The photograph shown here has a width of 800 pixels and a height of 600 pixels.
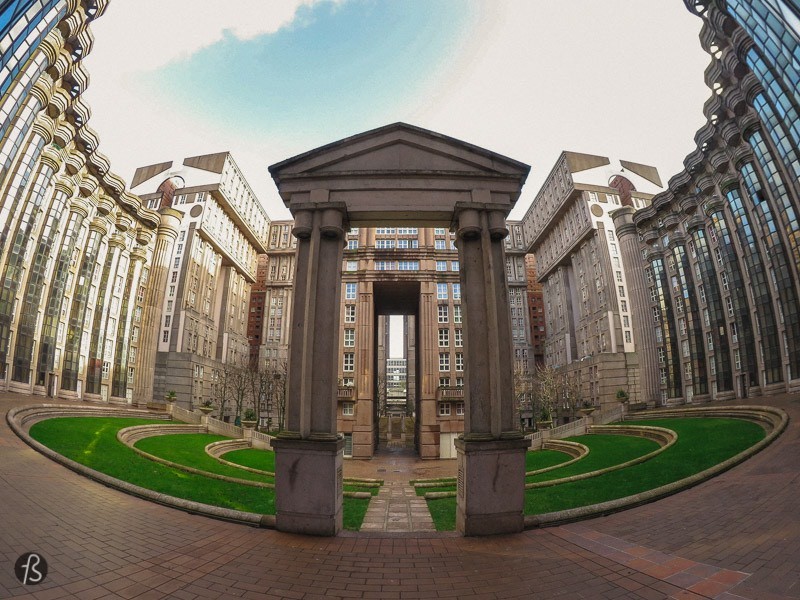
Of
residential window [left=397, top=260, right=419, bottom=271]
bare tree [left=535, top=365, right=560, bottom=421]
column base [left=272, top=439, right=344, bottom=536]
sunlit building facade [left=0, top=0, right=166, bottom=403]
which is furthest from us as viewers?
bare tree [left=535, top=365, right=560, bottom=421]

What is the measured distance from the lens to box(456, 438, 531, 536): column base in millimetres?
8516

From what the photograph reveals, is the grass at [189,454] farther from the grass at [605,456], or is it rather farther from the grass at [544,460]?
the grass at [544,460]

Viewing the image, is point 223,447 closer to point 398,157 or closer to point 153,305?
point 398,157

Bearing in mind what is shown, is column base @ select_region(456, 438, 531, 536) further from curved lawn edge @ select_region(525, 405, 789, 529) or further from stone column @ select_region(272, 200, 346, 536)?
stone column @ select_region(272, 200, 346, 536)

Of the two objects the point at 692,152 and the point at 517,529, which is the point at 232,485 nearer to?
the point at 517,529

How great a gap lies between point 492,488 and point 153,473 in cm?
1476

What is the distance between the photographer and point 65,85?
44562 millimetres

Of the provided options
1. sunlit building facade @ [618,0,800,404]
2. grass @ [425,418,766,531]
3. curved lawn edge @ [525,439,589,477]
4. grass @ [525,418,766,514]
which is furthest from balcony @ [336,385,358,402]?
sunlit building facade @ [618,0,800,404]

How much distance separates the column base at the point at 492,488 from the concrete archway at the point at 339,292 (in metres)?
0.02

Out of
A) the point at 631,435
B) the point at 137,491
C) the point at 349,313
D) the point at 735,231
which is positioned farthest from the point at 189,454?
the point at 735,231

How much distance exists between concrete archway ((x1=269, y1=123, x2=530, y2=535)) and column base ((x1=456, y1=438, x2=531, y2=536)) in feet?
0.07

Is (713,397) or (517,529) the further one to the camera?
(713,397)

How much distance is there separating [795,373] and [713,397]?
13.3 meters

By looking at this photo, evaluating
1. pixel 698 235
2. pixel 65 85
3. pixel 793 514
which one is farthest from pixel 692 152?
pixel 65 85
